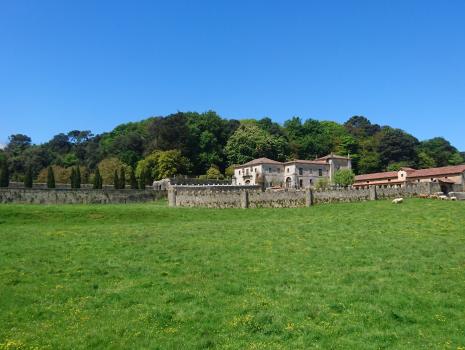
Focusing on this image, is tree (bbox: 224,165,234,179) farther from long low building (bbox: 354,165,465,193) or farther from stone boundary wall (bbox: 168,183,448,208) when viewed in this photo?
stone boundary wall (bbox: 168,183,448,208)

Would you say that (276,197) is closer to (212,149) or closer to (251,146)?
(251,146)

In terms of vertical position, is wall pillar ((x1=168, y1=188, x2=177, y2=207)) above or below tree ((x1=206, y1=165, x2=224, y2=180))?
below

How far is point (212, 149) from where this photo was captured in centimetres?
9888

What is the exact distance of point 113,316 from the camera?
1200cm

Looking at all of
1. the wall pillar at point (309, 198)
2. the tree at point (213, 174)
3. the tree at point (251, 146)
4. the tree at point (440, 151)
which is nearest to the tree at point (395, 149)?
the tree at point (440, 151)

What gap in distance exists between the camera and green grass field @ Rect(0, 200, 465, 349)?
1052cm

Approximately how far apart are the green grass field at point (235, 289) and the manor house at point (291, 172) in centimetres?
5504

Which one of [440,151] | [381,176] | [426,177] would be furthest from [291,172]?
[440,151]

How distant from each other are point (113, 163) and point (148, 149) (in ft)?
32.7

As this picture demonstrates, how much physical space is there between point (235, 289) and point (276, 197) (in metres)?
31.2

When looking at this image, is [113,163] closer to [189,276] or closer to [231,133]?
[231,133]

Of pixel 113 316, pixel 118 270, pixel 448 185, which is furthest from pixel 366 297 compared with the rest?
pixel 448 185

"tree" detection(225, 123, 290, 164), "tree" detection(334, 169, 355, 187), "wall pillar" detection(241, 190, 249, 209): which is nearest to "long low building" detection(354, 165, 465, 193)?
"tree" detection(334, 169, 355, 187)

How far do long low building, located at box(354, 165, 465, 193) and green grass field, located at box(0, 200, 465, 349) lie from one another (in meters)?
38.7
